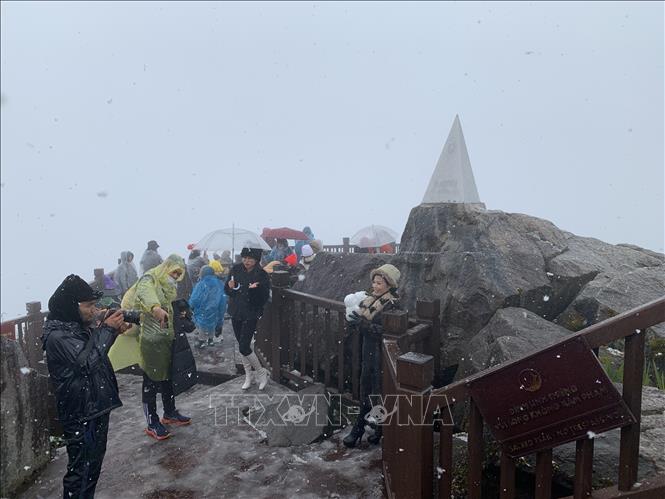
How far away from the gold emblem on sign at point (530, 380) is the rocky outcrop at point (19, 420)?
399 cm

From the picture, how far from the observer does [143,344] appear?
15.6ft

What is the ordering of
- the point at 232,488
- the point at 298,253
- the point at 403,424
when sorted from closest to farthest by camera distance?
the point at 403,424 < the point at 232,488 < the point at 298,253

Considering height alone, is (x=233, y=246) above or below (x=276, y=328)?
above

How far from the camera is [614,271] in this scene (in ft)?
19.6

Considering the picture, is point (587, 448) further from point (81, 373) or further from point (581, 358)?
point (81, 373)

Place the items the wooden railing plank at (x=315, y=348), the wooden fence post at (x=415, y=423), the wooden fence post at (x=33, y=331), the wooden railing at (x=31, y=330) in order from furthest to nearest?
the wooden fence post at (x=33, y=331), the wooden railing at (x=31, y=330), the wooden railing plank at (x=315, y=348), the wooden fence post at (x=415, y=423)

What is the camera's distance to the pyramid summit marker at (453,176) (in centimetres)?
733

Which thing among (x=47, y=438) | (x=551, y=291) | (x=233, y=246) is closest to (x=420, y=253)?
(x=551, y=291)

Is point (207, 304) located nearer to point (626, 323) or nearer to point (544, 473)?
point (544, 473)

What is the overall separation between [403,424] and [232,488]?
6.47 feet

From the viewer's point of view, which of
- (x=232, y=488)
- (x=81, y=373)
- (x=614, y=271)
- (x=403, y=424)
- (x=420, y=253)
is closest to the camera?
(x=403, y=424)

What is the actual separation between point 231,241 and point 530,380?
9.46 m

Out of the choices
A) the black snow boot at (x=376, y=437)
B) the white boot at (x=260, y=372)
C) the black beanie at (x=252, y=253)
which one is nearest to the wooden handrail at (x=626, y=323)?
the black snow boot at (x=376, y=437)

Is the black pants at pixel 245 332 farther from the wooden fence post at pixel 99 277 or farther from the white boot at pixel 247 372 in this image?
the wooden fence post at pixel 99 277
